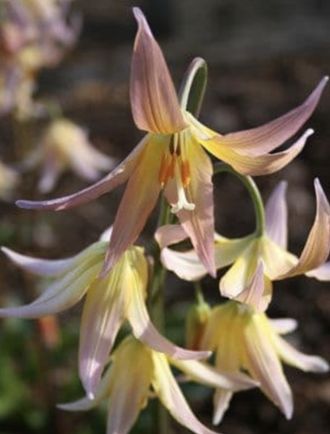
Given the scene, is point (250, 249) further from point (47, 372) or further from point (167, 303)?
point (167, 303)

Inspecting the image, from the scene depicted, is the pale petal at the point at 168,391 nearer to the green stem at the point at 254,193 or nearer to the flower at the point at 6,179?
the green stem at the point at 254,193

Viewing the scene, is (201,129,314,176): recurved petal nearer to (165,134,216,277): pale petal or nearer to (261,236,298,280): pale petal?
(165,134,216,277): pale petal

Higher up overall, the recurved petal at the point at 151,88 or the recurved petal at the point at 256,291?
the recurved petal at the point at 151,88

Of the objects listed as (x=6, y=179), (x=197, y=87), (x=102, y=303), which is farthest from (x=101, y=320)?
(x=6, y=179)

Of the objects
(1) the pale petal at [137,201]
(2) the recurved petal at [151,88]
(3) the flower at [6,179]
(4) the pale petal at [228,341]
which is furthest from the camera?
(3) the flower at [6,179]

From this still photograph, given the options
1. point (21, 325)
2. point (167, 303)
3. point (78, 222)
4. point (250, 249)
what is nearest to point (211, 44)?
point (78, 222)

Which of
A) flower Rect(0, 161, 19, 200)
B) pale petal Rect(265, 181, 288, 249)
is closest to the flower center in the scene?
pale petal Rect(265, 181, 288, 249)

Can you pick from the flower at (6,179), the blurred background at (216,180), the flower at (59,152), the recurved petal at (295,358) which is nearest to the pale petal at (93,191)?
the recurved petal at (295,358)
